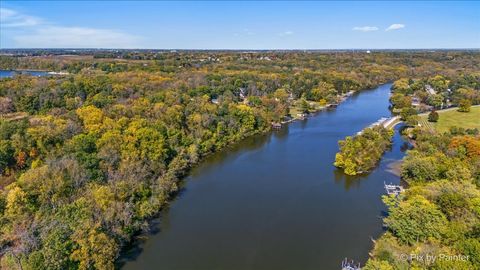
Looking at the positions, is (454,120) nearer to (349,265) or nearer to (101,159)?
(349,265)

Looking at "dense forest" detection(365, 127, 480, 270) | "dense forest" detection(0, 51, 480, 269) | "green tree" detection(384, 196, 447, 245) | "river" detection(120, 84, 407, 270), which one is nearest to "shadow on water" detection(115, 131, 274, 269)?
"river" detection(120, 84, 407, 270)

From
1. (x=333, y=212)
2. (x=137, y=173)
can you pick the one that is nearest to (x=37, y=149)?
(x=137, y=173)

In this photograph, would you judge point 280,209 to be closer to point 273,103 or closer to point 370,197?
point 370,197

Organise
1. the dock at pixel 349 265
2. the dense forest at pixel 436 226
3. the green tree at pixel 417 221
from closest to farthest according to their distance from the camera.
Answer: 1. the dense forest at pixel 436 226
2. the dock at pixel 349 265
3. the green tree at pixel 417 221

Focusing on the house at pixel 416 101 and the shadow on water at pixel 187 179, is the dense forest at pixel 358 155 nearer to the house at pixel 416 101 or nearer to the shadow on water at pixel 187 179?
the shadow on water at pixel 187 179

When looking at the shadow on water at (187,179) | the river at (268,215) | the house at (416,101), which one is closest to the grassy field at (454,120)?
the house at (416,101)

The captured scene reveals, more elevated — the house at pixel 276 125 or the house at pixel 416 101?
the house at pixel 416 101
